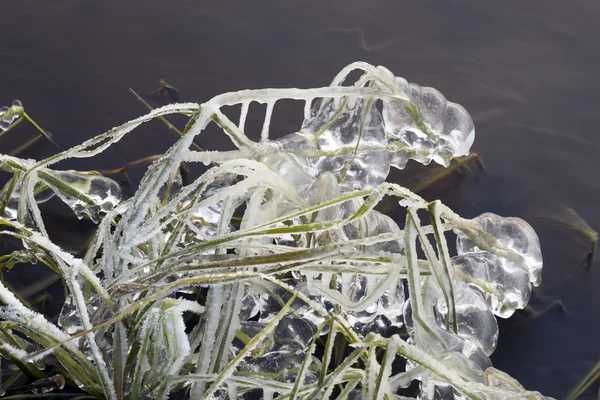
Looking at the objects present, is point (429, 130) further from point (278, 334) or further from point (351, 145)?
point (278, 334)

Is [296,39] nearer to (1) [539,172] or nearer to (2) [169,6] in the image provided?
(2) [169,6]

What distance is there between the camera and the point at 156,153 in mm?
1076

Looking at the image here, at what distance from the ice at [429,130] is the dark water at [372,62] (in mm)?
52

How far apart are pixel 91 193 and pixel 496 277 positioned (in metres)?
0.58

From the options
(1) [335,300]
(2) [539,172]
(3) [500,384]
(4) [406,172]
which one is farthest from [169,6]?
(3) [500,384]

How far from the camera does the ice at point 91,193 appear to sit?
0.92m

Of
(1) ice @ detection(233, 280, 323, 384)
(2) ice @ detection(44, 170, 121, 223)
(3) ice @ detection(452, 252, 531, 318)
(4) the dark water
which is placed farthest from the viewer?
(4) the dark water

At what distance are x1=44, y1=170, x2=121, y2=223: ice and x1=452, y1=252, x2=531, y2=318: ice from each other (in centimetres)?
50

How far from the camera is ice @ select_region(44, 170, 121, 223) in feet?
3.02

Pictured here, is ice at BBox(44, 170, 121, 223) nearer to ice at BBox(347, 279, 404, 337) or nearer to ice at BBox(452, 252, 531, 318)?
ice at BBox(347, 279, 404, 337)

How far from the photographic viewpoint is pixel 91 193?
0.94 metres

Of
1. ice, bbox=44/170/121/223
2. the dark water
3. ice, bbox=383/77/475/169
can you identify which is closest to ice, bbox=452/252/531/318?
the dark water

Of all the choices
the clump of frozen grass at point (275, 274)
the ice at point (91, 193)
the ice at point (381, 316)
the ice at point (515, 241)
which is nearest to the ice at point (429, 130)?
the clump of frozen grass at point (275, 274)

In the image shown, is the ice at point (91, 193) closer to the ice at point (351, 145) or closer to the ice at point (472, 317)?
the ice at point (351, 145)
